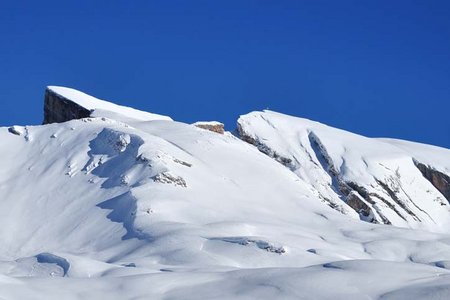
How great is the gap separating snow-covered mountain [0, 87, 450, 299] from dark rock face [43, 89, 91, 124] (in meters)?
0.12

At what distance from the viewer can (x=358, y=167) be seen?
196ft

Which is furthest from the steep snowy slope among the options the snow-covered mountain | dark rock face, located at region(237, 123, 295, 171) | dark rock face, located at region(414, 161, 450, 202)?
dark rock face, located at region(414, 161, 450, 202)

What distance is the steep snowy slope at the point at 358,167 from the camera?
184 feet

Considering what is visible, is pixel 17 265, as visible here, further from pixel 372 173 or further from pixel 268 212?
pixel 372 173

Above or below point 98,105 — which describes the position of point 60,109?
below

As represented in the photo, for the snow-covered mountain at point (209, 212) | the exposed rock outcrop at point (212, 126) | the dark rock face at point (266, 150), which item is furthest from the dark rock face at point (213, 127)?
the dark rock face at point (266, 150)

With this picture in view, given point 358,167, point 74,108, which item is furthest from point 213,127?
point 74,108

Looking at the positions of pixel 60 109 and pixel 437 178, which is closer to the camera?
pixel 437 178

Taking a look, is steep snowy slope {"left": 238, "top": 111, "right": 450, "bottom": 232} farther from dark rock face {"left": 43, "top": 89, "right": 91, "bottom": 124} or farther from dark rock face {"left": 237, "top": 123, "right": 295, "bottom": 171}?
dark rock face {"left": 43, "top": 89, "right": 91, "bottom": 124}

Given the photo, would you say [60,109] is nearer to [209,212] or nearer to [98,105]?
[98,105]

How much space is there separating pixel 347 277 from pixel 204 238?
15046mm

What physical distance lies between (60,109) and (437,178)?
30.8m

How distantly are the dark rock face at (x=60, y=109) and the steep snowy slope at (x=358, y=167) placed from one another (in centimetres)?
1287

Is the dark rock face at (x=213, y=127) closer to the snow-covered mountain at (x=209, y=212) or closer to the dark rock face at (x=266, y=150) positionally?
the snow-covered mountain at (x=209, y=212)
